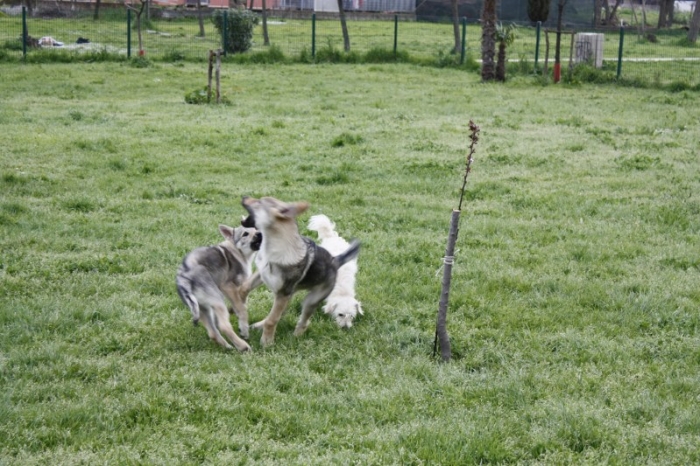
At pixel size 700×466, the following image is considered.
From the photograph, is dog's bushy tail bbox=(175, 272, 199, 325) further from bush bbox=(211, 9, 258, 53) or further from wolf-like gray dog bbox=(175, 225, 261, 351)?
bush bbox=(211, 9, 258, 53)

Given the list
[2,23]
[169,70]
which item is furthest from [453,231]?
[2,23]

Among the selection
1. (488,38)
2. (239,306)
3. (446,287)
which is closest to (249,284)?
(239,306)

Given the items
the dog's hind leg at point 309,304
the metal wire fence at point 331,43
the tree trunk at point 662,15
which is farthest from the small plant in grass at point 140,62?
the tree trunk at point 662,15

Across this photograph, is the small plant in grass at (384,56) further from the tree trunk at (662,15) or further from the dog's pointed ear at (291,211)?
the tree trunk at (662,15)

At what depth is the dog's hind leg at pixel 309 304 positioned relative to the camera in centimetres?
600

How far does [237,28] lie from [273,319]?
22736 millimetres

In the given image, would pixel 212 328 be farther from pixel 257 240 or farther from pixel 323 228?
pixel 323 228

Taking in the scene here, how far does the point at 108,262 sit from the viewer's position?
7.50 meters

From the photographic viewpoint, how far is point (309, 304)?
19.7 feet

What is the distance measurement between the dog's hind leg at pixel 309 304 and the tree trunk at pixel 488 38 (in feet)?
58.5

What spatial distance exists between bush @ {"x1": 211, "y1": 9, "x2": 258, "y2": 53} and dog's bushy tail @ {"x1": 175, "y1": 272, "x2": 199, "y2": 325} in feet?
74.1

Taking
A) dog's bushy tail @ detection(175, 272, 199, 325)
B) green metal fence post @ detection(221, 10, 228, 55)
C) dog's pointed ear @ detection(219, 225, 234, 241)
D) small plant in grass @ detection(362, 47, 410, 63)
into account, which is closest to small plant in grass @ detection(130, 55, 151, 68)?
green metal fence post @ detection(221, 10, 228, 55)

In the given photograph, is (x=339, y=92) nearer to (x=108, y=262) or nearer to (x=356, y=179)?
(x=356, y=179)

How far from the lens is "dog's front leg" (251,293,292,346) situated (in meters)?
5.78
